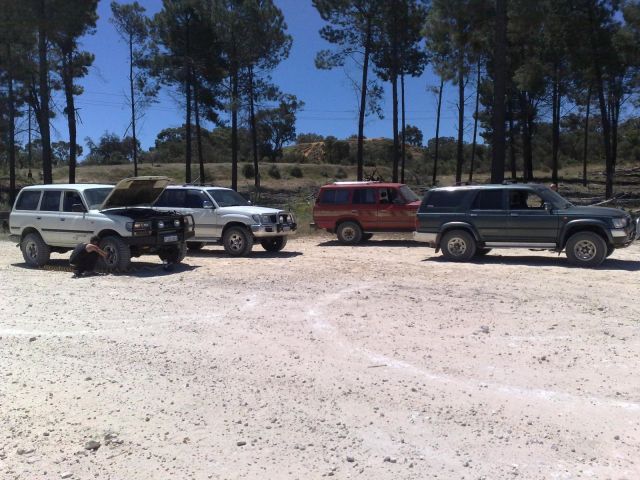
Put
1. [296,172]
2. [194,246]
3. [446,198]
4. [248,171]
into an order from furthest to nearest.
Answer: [296,172]
[248,171]
[194,246]
[446,198]

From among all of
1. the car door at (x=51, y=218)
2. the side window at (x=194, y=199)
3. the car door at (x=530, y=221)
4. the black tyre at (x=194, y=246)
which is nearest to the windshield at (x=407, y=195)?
the car door at (x=530, y=221)

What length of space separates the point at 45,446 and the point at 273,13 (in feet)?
106

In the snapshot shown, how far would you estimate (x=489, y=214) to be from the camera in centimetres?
1362

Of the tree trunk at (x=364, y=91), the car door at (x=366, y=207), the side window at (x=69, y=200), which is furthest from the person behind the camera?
the tree trunk at (x=364, y=91)

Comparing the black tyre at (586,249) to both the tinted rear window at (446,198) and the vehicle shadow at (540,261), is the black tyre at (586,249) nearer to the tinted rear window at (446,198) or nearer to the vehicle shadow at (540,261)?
the vehicle shadow at (540,261)

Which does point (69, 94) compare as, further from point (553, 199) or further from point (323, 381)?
point (323, 381)

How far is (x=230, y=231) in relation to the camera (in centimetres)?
1562

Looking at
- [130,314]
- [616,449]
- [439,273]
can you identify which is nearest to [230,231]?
[439,273]

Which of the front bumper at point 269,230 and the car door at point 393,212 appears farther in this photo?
the car door at point 393,212

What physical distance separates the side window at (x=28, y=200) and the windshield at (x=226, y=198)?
4277 mm

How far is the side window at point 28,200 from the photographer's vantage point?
14.1 meters

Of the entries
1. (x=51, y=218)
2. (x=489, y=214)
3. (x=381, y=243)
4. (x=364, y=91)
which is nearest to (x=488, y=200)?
(x=489, y=214)

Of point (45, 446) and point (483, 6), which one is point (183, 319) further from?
point (483, 6)

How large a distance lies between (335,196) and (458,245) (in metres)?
5.71
